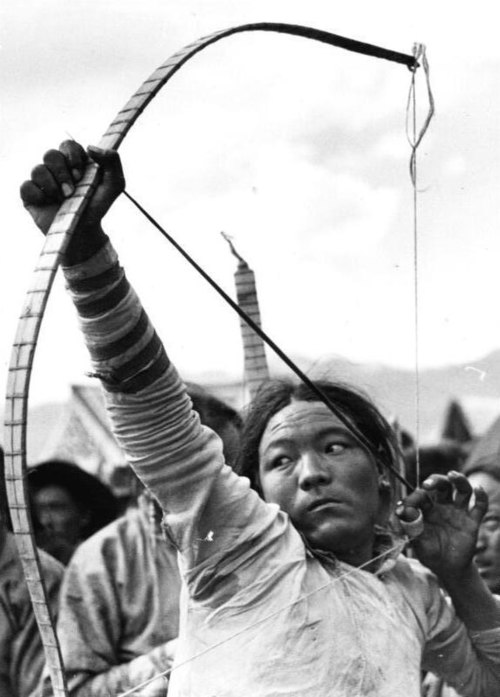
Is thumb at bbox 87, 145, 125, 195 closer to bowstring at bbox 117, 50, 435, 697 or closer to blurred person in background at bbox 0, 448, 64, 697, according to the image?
bowstring at bbox 117, 50, 435, 697

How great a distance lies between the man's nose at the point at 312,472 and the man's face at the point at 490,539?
119cm

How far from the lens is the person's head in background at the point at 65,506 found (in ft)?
18.1

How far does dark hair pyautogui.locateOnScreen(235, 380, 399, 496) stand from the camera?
4832mm

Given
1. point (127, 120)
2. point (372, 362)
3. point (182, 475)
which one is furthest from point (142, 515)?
point (127, 120)

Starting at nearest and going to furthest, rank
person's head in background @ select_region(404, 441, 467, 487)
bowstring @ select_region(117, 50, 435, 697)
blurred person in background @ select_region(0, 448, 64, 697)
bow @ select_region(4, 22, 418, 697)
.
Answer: bow @ select_region(4, 22, 418, 697), bowstring @ select_region(117, 50, 435, 697), blurred person in background @ select_region(0, 448, 64, 697), person's head in background @ select_region(404, 441, 467, 487)

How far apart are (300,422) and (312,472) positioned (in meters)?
0.16

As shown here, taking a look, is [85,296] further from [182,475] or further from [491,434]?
[491,434]

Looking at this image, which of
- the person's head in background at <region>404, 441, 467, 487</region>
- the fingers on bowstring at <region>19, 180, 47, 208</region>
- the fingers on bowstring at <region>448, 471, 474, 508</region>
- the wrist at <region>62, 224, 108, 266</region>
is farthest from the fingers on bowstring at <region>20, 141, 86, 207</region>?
the person's head in background at <region>404, 441, 467, 487</region>

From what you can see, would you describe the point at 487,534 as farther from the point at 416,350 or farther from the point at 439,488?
the point at 439,488

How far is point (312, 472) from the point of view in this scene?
15.3 feet

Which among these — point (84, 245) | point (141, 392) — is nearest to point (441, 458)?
point (141, 392)

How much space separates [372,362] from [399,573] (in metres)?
1.13

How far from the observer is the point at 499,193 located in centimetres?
630

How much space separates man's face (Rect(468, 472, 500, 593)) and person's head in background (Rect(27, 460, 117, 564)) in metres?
1.20
